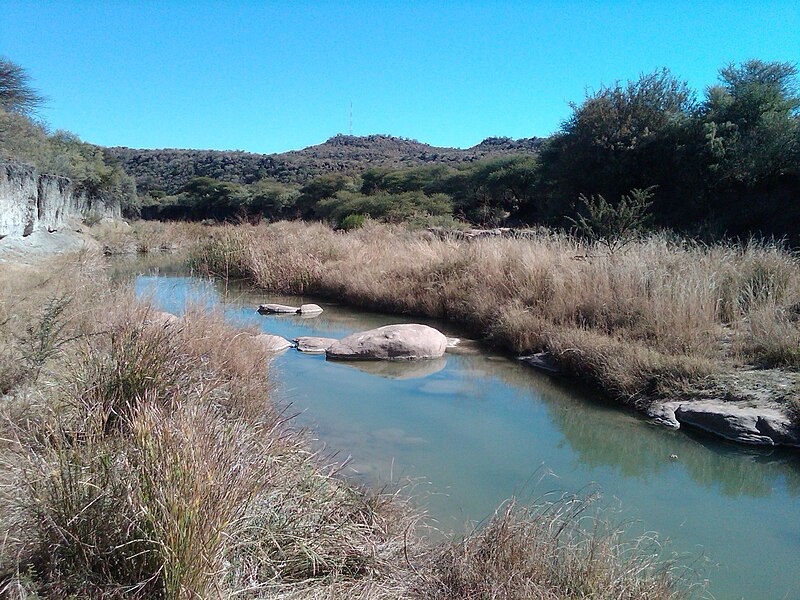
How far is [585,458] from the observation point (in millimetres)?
5363

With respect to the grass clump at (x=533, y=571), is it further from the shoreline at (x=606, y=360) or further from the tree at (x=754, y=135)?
the tree at (x=754, y=135)

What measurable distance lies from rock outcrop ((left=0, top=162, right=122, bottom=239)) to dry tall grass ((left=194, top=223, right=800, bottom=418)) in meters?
6.38

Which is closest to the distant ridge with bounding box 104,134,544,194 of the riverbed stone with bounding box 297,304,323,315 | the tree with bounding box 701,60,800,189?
the tree with bounding box 701,60,800,189

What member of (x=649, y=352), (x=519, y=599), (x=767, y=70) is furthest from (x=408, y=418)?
(x=767, y=70)

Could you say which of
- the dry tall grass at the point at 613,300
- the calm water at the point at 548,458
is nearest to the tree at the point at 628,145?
the dry tall grass at the point at 613,300

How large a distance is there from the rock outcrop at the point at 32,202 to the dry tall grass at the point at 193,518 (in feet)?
27.1

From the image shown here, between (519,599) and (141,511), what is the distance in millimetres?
1654

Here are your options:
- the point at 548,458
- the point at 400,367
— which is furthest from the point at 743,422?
the point at 400,367

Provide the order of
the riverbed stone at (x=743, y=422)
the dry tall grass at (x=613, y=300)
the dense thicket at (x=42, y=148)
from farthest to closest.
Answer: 1. the dense thicket at (x=42, y=148)
2. the dry tall grass at (x=613, y=300)
3. the riverbed stone at (x=743, y=422)

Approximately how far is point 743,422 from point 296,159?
191 feet

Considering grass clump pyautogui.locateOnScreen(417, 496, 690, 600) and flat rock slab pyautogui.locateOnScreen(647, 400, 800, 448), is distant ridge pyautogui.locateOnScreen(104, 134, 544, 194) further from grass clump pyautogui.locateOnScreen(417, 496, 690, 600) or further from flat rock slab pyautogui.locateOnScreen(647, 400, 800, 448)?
grass clump pyautogui.locateOnScreen(417, 496, 690, 600)

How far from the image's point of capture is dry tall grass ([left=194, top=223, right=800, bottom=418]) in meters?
6.68

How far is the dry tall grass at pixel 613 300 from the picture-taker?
6680mm

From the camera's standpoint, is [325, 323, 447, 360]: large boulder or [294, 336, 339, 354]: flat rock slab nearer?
[325, 323, 447, 360]: large boulder
